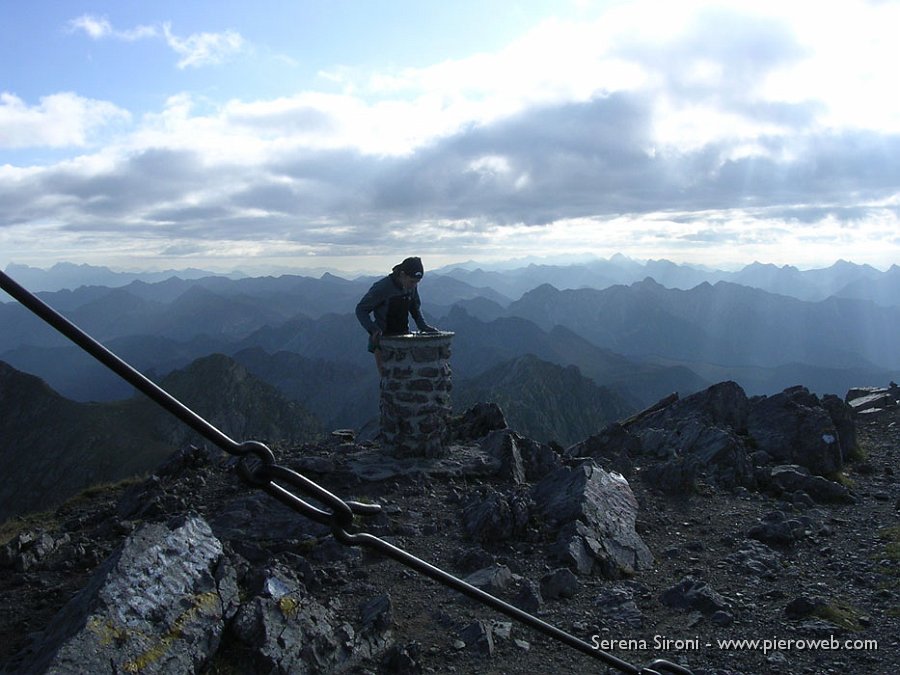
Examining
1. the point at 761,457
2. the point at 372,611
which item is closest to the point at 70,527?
the point at 372,611

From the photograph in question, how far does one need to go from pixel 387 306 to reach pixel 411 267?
3.46ft

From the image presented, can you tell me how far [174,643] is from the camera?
5.56m

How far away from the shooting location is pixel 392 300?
46.1 ft

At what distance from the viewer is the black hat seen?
13.9 meters

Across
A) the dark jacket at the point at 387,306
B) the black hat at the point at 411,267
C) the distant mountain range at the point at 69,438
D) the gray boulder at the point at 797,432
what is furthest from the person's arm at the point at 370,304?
the distant mountain range at the point at 69,438

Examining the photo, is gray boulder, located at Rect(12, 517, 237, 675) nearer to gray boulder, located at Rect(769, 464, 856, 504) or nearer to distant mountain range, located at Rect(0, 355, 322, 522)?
gray boulder, located at Rect(769, 464, 856, 504)

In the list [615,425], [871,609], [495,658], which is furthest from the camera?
[615,425]

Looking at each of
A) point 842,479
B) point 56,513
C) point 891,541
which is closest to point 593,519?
point 891,541

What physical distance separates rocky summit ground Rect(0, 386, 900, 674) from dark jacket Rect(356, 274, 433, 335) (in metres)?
2.88

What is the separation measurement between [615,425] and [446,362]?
6.48 m

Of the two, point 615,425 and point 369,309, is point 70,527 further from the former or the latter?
point 615,425

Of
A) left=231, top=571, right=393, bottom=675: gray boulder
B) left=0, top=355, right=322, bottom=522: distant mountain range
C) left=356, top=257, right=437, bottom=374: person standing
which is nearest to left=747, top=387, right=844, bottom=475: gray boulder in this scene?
left=356, top=257, right=437, bottom=374: person standing

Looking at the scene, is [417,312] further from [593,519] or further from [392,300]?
[593,519]

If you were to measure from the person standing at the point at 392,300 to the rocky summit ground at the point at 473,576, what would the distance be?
289 cm
